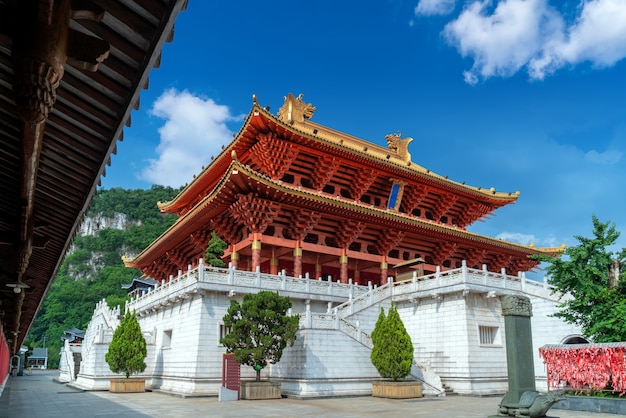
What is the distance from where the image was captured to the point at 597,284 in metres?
19.8

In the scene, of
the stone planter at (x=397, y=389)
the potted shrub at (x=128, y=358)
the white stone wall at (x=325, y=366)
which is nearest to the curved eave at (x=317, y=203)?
the potted shrub at (x=128, y=358)

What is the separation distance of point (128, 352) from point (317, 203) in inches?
492

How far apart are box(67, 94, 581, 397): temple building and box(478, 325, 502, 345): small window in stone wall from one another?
0.16ft

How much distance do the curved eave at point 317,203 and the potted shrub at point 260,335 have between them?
7879mm

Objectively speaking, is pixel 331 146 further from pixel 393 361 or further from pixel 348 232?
pixel 393 361

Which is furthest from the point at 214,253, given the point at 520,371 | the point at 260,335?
the point at 520,371

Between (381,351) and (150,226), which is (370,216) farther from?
(150,226)

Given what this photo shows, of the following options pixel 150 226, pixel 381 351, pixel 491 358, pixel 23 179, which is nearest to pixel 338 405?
pixel 381 351

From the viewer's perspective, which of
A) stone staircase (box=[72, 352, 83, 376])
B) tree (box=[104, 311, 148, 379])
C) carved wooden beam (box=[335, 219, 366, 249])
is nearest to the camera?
tree (box=[104, 311, 148, 379])

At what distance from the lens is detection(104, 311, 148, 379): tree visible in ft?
82.5

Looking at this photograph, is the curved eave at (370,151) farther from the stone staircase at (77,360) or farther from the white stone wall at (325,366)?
the stone staircase at (77,360)

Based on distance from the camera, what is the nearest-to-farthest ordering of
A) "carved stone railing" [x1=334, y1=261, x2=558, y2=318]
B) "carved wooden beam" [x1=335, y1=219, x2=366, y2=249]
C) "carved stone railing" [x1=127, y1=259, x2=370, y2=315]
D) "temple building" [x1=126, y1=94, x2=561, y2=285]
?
"carved stone railing" [x1=127, y1=259, x2=370, y2=315] < "carved stone railing" [x1=334, y1=261, x2=558, y2=318] < "temple building" [x1=126, y1=94, x2=561, y2=285] < "carved wooden beam" [x1=335, y1=219, x2=366, y2=249]

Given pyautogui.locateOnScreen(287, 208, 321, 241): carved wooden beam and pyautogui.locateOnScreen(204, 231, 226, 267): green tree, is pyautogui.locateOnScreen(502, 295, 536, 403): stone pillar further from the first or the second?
pyautogui.locateOnScreen(287, 208, 321, 241): carved wooden beam

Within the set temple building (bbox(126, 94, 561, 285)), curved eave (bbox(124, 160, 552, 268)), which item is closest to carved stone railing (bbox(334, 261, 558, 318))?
temple building (bbox(126, 94, 561, 285))
